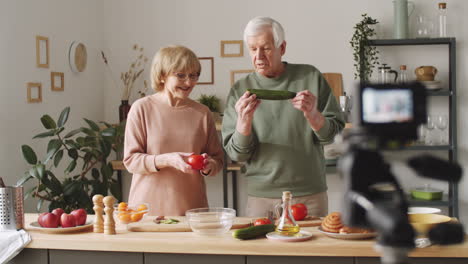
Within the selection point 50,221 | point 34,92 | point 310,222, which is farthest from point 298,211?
point 34,92

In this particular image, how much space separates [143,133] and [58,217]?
0.55 meters

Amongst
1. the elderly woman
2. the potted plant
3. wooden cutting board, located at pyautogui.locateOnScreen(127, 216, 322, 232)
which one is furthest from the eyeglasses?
the potted plant

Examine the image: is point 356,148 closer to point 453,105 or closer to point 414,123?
point 414,123

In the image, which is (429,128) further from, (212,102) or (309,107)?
(309,107)

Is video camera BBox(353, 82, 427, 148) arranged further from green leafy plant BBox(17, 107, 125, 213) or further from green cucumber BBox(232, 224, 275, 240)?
green leafy plant BBox(17, 107, 125, 213)

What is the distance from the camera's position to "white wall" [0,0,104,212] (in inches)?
157

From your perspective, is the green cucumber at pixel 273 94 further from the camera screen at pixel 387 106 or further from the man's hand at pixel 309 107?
the camera screen at pixel 387 106

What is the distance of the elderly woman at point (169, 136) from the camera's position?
2646 mm

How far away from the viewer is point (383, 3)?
508 cm

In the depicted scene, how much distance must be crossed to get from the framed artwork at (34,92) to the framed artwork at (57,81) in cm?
18

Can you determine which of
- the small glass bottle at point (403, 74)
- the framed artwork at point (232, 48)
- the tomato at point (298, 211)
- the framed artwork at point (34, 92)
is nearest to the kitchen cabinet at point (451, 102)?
the small glass bottle at point (403, 74)

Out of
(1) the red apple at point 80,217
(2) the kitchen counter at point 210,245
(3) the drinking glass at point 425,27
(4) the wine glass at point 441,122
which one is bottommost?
(2) the kitchen counter at point 210,245

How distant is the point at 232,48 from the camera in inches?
208

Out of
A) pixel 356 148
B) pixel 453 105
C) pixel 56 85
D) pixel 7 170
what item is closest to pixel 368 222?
pixel 356 148
